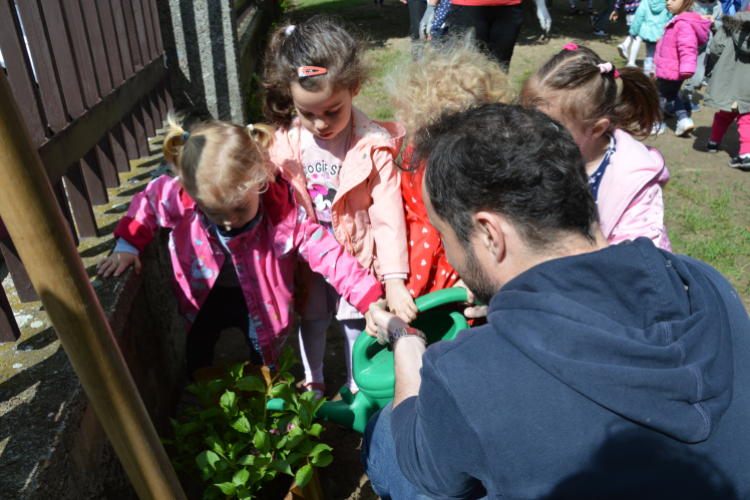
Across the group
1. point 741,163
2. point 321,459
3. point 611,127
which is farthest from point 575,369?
point 741,163

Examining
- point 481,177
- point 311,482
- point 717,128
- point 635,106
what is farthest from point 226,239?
point 717,128

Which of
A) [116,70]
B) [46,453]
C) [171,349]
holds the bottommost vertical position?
[171,349]

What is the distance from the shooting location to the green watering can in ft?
5.75

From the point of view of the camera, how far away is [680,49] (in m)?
5.56

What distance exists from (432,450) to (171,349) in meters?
1.89

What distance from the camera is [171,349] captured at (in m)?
2.62

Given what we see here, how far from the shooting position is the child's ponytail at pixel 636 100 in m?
2.12

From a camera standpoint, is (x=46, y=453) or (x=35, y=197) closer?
(x=35, y=197)

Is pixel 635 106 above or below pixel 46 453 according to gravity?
above

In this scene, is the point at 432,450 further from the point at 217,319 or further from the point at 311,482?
the point at 217,319

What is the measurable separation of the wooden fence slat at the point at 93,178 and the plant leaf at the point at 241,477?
1.38 metres

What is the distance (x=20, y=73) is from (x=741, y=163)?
586cm

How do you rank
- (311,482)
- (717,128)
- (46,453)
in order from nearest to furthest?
(46,453) → (311,482) → (717,128)

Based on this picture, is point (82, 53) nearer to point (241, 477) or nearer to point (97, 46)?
point (97, 46)
